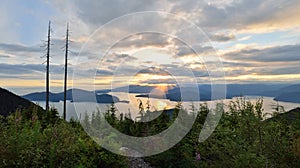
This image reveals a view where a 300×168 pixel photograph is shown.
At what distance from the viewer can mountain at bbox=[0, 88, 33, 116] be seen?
2662 centimetres

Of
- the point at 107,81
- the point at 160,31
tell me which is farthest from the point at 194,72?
the point at 107,81

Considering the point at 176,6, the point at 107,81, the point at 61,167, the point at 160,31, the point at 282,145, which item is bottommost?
the point at 61,167

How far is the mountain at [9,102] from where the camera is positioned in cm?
2662

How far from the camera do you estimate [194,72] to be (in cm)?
588

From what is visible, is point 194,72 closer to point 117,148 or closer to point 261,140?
point 261,140

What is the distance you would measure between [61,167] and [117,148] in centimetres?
129

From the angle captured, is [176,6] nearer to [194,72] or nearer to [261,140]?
[194,72]

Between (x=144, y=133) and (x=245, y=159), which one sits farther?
(x=144, y=133)

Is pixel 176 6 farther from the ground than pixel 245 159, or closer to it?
farther from the ground

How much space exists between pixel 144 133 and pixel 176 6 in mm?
3755

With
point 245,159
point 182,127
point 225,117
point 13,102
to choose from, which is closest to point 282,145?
point 245,159

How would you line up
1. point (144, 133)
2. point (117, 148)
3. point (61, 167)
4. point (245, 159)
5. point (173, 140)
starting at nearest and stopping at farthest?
point (245, 159) → point (61, 167) → point (117, 148) → point (173, 140) → point (144, 133)

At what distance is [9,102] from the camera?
27.9 meters

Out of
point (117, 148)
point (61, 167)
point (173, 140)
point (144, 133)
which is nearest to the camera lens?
point (61, 167)
